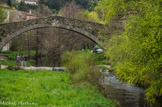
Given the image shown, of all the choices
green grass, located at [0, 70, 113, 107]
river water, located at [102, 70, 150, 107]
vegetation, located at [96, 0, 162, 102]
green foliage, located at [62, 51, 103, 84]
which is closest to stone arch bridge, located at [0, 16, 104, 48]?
green foliage, located at [62, 51, 103, 84]

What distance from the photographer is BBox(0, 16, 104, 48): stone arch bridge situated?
17406 mm

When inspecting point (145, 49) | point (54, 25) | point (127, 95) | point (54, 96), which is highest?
A: point (54, 25)

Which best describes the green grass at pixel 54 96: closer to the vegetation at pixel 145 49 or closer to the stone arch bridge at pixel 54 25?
the vegetation at pixel 145 49

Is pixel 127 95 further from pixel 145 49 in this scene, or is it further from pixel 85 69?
pixel 145 49

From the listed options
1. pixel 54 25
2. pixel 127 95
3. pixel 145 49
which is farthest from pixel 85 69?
pixel 54 25

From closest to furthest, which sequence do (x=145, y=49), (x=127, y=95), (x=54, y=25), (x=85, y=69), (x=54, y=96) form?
(x=145, y=49) < (x=54, y=96) < (x=127, y=95) < (x=85, y=69) < (x=54, y=25)

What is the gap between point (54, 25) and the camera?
59.0 ft

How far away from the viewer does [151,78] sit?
6.22 meters

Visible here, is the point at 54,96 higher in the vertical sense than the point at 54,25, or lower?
lower

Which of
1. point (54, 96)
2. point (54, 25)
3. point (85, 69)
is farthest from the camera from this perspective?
point (54, 25)

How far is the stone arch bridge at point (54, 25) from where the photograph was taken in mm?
17406

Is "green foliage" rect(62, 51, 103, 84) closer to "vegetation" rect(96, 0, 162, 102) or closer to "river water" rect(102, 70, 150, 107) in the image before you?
"river water" rect(102, 70, 150, 107)

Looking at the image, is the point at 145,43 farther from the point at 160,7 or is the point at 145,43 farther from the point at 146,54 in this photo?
the point at 160,7

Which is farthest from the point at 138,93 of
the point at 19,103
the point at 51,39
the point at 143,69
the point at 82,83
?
the point at 51,39
